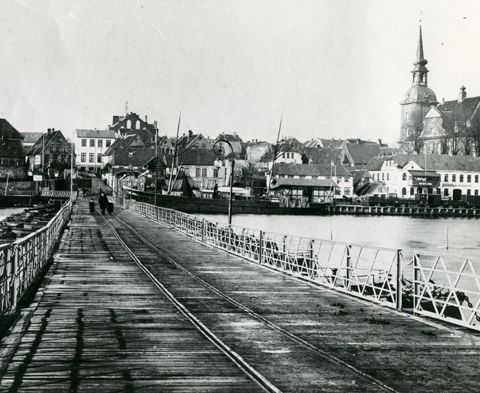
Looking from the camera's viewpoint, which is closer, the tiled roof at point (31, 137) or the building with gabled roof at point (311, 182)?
the building with gabled roof at point (311, 182)

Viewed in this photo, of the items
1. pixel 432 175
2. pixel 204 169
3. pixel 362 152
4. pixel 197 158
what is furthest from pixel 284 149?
pixel 432 175

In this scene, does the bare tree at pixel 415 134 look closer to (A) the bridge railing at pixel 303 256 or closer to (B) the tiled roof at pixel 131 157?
(B) the tiled roof at pixel 131 157

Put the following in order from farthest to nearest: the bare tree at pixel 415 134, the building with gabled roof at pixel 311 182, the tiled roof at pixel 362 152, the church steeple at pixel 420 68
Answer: the church steeple at pixel 420 68 < the bare tree at pixel 415 134 < the tiled roof at pixel 362 152 < the building with gabled roof at pixel 311 182

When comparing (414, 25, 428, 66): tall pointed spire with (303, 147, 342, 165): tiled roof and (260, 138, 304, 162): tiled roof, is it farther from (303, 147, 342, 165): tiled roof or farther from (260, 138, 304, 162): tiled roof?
(260, 138, 304, 162): tiled roof

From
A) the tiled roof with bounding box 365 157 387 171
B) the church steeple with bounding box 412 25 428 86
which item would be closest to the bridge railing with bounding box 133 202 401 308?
the tiled roof with bounding box 365 157 387 171

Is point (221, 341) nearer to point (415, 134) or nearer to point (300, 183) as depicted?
point (300, 183)

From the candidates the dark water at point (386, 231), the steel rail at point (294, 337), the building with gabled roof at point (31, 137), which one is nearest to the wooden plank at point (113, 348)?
the steel rail at point (294, 337)
